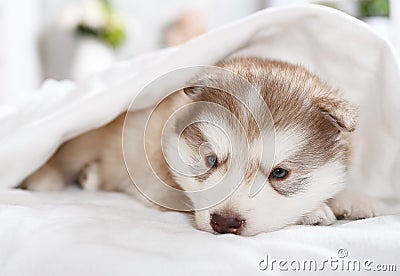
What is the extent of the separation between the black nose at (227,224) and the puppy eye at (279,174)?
0.12m

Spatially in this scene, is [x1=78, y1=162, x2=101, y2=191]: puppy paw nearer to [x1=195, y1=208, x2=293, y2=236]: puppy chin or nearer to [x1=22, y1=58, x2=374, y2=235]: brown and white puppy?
[x1=22, y1=58, x2=374, y2=235]: brown and white puppy

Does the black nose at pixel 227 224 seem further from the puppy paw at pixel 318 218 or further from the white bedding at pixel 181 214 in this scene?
the puppy paw at pixel 318 218

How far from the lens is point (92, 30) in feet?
14.8

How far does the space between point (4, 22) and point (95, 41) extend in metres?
0.78

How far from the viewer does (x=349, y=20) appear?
4.40 feet

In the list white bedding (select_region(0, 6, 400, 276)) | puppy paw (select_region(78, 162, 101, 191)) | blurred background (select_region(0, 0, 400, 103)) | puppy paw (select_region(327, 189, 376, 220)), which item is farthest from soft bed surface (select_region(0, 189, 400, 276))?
blurred background (select_region(0, 0, 400, 103))

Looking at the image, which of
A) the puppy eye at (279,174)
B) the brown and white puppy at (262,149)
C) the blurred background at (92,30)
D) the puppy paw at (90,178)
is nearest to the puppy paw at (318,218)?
the brown and white puppy at (262,149)

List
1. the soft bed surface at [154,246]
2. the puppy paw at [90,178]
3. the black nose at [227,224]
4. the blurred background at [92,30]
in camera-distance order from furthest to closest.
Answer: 1. the blurred background at [92,30]
2. the puppy paw at [90,178]
3. the black nose at [227,224]
4. the soft bed surface at [154,246]

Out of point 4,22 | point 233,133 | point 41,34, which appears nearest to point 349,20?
point 233,133

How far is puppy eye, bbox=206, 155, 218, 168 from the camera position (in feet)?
3.84

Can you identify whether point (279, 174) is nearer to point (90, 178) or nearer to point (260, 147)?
point (260, 147)

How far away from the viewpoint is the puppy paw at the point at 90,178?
155 centimetres

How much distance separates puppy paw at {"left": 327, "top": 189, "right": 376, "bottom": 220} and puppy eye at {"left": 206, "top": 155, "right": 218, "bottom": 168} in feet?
0.91

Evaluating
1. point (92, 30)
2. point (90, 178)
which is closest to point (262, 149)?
point (90, 178)
